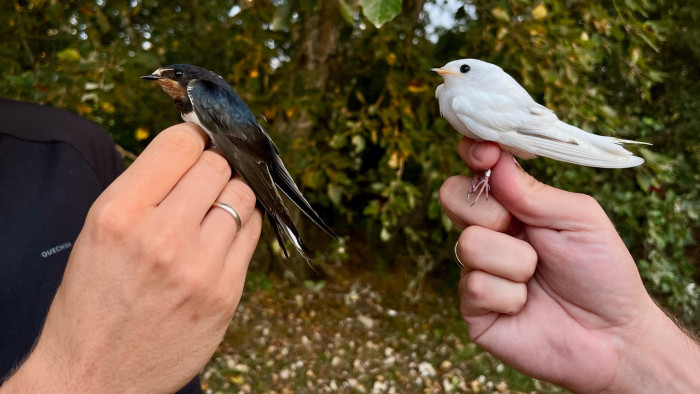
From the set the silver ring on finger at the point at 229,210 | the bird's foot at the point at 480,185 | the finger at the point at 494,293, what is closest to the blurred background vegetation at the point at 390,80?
the bird's foot at the point at 480,185

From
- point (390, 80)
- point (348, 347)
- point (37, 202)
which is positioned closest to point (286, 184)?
point (37, 202)

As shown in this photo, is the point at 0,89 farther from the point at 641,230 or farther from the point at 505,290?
the point at 641,230

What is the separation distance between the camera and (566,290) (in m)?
1.29

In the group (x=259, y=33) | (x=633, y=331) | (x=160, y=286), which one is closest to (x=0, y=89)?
(x=259, y=33)

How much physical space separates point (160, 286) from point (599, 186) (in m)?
3.49

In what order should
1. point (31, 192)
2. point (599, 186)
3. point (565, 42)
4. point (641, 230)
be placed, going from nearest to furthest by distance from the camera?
point (31, 192) → point (565, 42) → point (641, 230) → point (599, 186)

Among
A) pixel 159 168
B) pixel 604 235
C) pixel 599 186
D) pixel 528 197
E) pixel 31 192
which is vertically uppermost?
pixel 159 168

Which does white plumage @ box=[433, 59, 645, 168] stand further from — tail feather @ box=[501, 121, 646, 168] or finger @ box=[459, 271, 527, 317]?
finger @ box=[459, 271, 527, 317]

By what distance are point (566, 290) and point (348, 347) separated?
2.17 meters

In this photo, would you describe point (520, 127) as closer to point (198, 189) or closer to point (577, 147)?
point (577, 147)

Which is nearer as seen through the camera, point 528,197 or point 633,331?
point 528,197

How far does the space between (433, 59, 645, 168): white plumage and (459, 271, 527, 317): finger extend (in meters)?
0.36

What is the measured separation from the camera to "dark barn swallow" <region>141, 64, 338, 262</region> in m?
1.01

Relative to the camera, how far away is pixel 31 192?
1.40m
